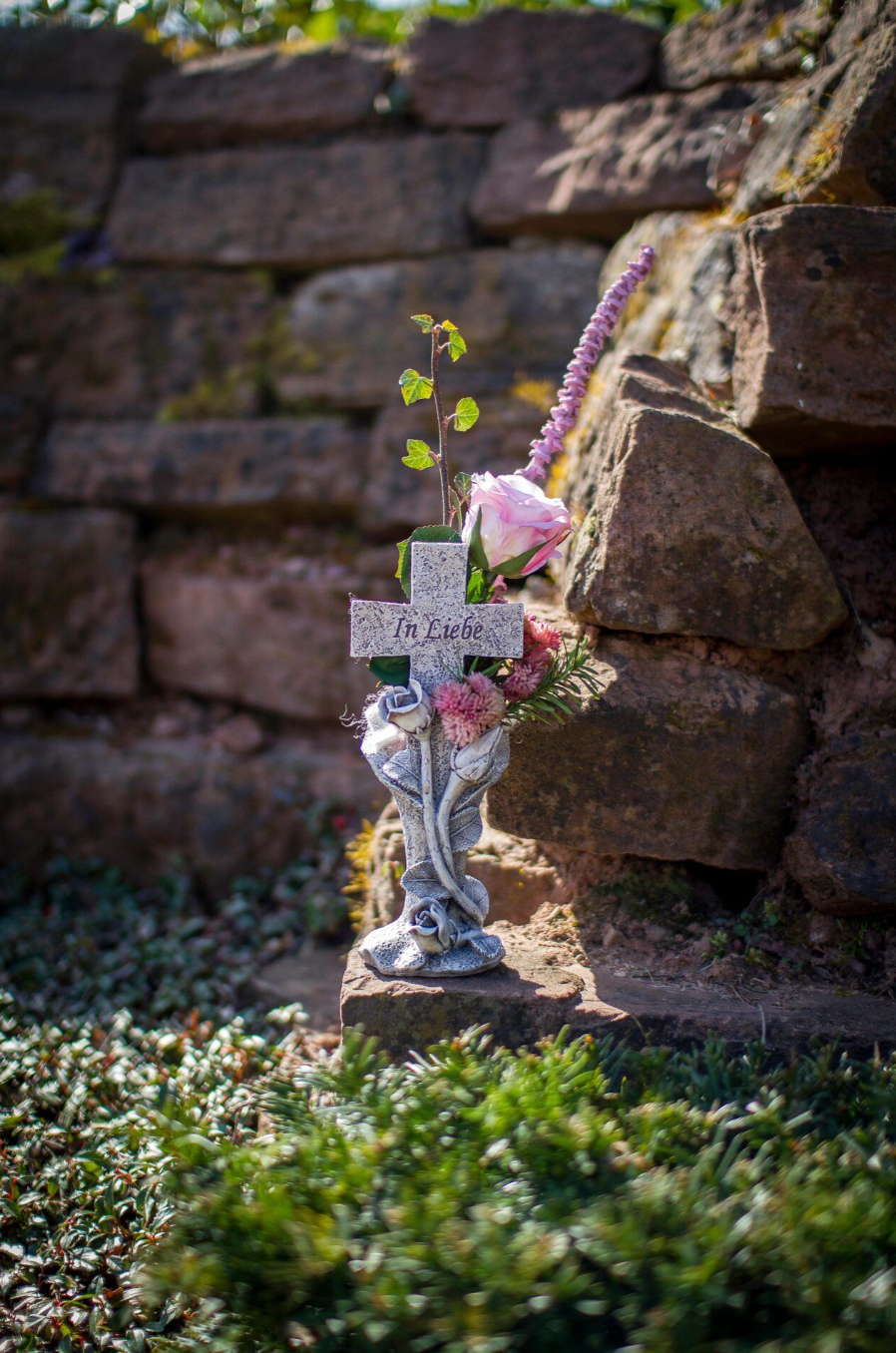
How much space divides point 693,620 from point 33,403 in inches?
154

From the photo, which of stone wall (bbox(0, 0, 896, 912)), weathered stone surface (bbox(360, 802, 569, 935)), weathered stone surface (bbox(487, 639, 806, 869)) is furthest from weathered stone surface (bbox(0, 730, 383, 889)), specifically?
weathered stone surface (bbox(487, 639, 806, 869))

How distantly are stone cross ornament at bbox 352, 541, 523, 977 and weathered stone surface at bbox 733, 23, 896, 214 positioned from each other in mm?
1634

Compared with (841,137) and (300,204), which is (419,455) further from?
(300,204)

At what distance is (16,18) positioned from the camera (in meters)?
5.15

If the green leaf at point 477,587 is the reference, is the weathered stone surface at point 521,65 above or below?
above

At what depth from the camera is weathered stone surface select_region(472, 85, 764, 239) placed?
3779 mm

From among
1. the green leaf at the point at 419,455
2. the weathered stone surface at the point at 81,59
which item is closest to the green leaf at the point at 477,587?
the green leaf at the point at 419,455

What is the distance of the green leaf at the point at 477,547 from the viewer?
82.6 inches

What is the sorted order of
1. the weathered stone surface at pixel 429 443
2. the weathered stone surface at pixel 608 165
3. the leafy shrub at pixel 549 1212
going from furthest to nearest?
the weathered stone surface at pixel 429 443 < the weathered stone surface at pixel 608 165 < the leafy shrub at pixel 549 1212

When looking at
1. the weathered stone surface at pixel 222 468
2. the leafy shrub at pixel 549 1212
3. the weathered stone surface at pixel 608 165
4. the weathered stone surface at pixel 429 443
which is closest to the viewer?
the leafy shrub at pixel 549 1212

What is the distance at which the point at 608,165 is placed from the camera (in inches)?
161

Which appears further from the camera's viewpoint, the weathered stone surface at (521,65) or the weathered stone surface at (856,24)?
the weathered stone surface at (521,65)

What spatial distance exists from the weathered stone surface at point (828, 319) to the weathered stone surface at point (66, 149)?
4017 millimetres

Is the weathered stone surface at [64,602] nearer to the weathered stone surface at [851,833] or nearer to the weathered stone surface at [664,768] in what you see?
the weathered stone surface at [664,768]
